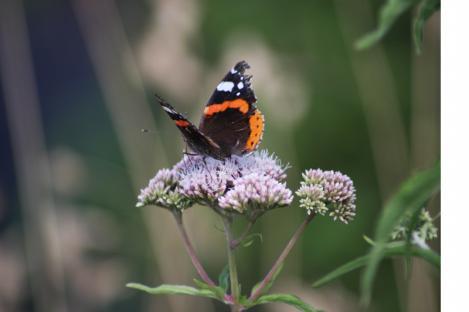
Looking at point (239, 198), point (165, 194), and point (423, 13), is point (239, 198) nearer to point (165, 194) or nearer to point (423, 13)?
point (165, 194)

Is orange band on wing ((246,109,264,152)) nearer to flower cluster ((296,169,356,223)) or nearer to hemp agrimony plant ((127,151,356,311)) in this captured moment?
hemp agrimony plant ((127,151,356,311))

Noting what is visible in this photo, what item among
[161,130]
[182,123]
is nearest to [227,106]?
[182,123]

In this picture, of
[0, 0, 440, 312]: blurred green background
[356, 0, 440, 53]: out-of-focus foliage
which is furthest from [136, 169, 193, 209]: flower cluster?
[0, 0, 440, 312]: blurred green background

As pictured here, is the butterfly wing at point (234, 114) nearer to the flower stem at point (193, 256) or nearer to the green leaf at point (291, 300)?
the flower stem at point (193, 256)

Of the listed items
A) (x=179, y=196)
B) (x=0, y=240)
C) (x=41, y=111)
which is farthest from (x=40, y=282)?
(x=179, y=196)

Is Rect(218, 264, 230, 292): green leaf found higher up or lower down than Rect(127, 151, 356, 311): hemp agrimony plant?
lower down
